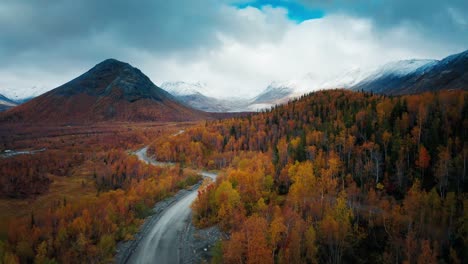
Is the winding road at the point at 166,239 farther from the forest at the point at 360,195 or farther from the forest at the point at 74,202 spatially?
the forest at the point at 360,195

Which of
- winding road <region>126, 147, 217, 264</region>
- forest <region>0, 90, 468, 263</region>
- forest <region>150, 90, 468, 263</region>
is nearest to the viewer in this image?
forest <region>0, 90, 468, 263</region>

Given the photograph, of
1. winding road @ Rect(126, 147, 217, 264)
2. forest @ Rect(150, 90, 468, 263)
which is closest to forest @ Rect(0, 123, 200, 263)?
winding road @ Rect(126, 147, 217, 264)

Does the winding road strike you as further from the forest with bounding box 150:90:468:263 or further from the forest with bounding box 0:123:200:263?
the forest with bounding box 150:90:468:263

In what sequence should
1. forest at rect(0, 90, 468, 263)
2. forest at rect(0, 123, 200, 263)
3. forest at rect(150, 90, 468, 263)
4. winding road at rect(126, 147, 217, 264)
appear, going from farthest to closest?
forest at rect(150, 90, 468, 263) < winding road at rect(126, 147, 217, 264) < forest at rect(0, 90, 468, 263) < forest at rect(0, 123, 200, 263)

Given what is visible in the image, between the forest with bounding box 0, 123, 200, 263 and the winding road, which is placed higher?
the forest with bounding box 0, 123, 200, 263

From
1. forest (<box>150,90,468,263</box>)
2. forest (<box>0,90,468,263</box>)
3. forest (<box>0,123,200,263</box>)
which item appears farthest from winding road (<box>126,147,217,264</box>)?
forest (<box>150,90,468,263</box>)

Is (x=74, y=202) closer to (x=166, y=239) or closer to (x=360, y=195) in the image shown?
(x=166, y=239)

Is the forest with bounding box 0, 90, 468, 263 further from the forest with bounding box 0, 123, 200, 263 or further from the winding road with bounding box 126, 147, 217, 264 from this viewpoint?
the winding road with bounding box 126, 147, 217, 264

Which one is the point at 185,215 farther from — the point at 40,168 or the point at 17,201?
the point at 40,168

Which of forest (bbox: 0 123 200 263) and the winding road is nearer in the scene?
forest (bbox: 0 123 200 263)
